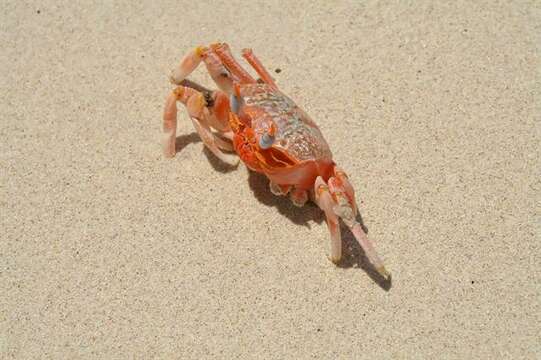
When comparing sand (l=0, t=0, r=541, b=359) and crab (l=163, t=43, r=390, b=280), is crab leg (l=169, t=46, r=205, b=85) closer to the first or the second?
crab (l=163, t=43, r=390, b=280)

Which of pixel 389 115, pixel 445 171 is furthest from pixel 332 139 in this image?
pixel 445 171

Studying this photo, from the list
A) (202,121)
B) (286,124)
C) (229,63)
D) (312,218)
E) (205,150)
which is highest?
(229,63)

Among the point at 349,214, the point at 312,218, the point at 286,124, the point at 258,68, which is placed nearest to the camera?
the point at 349,214

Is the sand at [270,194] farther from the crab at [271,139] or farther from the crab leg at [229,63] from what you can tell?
the crab leg at [229,63]

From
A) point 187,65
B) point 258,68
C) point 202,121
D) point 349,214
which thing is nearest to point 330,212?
point 349,214

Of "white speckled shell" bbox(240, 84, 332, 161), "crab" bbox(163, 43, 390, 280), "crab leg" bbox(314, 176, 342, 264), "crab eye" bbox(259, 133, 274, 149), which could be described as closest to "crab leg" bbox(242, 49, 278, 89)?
"crab" bbox(163, 43, 390, 280)

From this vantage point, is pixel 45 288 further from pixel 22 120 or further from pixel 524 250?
pixel 524 250

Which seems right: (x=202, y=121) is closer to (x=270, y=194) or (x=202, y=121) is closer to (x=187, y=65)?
(x=187, y=65)

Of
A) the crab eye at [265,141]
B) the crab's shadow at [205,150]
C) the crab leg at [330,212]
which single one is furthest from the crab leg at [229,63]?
the crab leg at [330,212]
